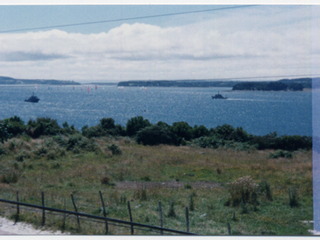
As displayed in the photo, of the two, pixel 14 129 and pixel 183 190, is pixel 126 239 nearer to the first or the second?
pixel 183 190

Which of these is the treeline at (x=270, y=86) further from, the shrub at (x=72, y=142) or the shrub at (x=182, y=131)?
the shrub at (x=72, y=142)

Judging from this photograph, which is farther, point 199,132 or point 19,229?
point 199,132

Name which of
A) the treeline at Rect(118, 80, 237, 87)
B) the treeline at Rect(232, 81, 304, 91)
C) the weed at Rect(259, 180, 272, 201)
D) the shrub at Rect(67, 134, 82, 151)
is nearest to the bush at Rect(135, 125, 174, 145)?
the shrub at Rect(67, 134, 82, 151)

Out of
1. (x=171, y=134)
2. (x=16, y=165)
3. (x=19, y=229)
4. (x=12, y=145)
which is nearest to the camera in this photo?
(x=19, y=229)

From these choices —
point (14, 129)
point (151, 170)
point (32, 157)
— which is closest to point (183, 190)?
point (151, 170)

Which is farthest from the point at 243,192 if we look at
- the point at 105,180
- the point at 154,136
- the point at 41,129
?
the point at 41,129

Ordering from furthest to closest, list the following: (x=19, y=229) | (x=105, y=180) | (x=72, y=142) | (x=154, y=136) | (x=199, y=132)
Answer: (x=199, y=132) → (x=154, y=136) → (x=72, y=142) → (x=105, y=180) → (x=19, y=229)

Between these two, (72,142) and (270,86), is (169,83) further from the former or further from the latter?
(72,142)

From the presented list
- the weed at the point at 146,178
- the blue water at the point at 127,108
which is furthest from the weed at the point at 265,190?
the blue water at the point at 127,108
